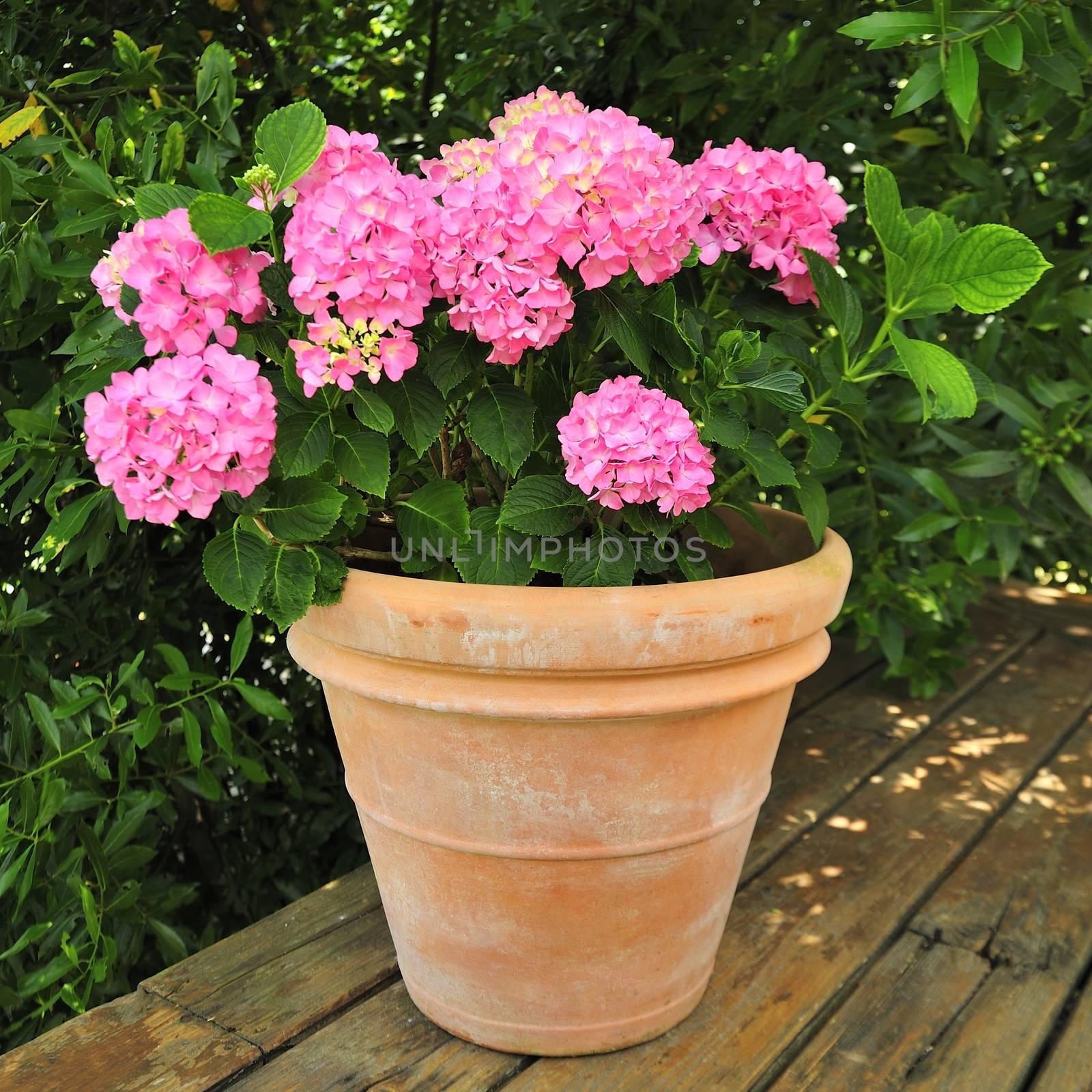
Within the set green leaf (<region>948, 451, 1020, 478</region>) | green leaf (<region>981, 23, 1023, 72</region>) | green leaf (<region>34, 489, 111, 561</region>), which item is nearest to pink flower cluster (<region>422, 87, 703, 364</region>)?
green leaf (<region>981, 23, 1023, 72</region>)

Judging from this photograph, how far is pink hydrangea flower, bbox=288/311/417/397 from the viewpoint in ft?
3.03

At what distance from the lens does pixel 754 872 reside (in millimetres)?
1515

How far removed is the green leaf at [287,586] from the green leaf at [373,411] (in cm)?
14

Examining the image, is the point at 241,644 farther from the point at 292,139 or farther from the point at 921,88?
the point at 921,88

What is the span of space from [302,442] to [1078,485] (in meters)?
1.05

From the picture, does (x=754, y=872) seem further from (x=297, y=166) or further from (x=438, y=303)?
(x=297, y=166)

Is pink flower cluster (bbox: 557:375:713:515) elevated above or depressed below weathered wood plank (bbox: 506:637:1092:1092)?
above

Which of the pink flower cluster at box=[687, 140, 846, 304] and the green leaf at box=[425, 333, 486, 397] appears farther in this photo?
the pink flower cluster at box=[687, 140, 846, 304]

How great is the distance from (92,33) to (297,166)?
692 mm

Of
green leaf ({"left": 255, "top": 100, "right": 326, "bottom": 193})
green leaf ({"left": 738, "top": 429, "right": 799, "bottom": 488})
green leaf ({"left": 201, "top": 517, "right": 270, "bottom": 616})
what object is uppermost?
green leaf ({"left": 255, "top": 100, "right": 326, "bottom": 193})

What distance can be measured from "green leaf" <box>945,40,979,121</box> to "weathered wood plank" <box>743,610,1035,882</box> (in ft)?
3.13

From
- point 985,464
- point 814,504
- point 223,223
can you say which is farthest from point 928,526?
point 223,223

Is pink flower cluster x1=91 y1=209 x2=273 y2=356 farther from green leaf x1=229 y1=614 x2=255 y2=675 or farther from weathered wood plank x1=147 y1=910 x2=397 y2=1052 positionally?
weathered wood plank x1=147 y1=910 x2=397 y2=1052

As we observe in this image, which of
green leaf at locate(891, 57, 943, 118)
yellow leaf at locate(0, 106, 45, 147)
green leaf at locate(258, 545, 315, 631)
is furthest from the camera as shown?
yellow leaf at locate(0, 106, 45, 147)
